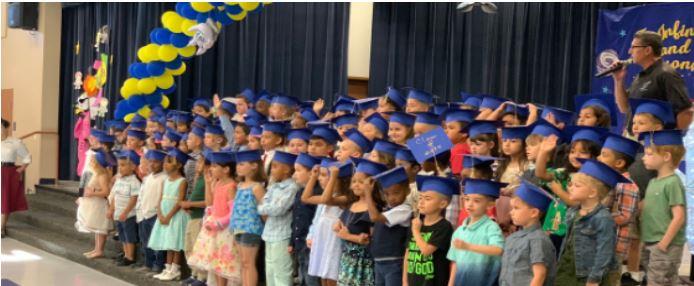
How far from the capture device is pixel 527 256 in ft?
13.0

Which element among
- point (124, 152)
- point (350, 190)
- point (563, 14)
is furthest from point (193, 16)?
point (350, 190)

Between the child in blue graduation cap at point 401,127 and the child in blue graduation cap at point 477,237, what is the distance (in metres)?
1.34

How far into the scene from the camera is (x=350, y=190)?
516 cm

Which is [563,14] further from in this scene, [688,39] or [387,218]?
[387,218]

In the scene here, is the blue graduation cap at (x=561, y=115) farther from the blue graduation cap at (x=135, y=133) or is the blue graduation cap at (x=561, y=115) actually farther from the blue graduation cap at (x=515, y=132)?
the blue graduation cap at (x=135, y=133)

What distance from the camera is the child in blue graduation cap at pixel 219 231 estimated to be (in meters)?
6.13

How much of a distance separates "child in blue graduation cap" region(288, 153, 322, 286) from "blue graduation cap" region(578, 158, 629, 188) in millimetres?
1973

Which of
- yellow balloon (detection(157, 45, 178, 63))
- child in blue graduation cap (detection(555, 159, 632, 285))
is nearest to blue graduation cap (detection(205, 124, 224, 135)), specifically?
yellow balloon (detection(157, 45, 178, 63))

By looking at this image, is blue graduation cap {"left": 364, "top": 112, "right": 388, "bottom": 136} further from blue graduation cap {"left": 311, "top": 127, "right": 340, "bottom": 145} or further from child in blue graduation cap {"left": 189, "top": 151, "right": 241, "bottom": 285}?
child in blue graduation cap {"left": 189, "top": 151, "right": 241, "bottom": 285}

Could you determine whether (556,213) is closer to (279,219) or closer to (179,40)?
(279,219)

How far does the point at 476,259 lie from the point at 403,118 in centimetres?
159

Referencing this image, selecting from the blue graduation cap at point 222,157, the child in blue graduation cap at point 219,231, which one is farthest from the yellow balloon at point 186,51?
the blue graduation cap at point 222,157

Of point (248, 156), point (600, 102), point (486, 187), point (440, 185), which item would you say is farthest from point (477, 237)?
point (248, 156)

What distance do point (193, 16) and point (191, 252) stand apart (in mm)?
3033
